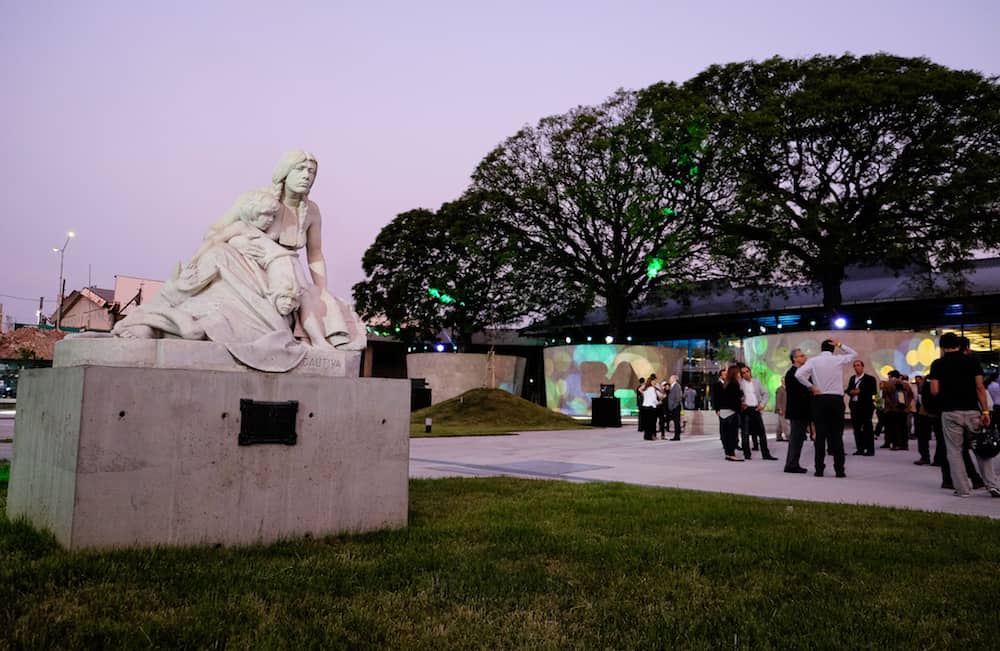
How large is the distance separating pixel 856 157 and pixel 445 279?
21.0 metres

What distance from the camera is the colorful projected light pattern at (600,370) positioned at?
36.4 meters

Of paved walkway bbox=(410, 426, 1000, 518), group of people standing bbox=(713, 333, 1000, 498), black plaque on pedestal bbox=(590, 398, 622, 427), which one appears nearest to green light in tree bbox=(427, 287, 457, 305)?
black plaque on pedestal bbox=(590, 398, 622, 427)

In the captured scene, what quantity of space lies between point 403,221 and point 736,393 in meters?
31.6

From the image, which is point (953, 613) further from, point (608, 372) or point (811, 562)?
point (608, 372)

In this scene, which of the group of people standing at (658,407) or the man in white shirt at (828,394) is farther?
the group of people standing at (658,407)

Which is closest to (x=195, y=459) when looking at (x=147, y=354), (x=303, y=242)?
(x=147, y=354)

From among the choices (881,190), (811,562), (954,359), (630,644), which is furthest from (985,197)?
(630,644)

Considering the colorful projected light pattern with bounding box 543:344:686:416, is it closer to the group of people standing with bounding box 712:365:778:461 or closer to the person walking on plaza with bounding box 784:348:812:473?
the group of people standing with bounding box 712:365:778:461

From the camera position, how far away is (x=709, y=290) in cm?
3253

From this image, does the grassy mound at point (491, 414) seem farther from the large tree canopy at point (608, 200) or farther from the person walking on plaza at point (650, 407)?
the large tree canopy at point (608, 200)

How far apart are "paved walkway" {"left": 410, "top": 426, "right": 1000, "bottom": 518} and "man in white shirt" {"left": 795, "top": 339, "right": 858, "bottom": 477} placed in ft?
1.67

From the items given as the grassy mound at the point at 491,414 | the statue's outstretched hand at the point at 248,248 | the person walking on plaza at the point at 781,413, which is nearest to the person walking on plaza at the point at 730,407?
the person walking on plaza at the point at 781,413

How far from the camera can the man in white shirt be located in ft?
29.9

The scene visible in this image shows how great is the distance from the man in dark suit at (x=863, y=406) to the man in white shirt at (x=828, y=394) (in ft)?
10.8
